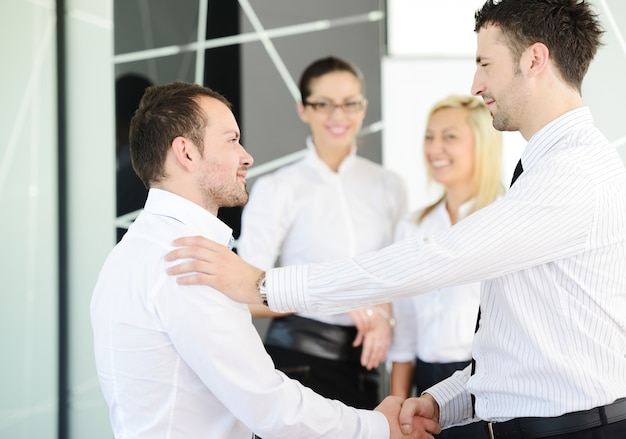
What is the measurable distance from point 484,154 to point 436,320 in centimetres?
67

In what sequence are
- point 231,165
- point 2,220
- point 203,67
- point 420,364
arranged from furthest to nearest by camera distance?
point 203,67, point 2,220, point 420,364, point 231,165

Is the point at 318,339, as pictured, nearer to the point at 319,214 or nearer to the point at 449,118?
the point at 319,214

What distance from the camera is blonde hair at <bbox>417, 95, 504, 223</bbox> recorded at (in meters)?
3.05

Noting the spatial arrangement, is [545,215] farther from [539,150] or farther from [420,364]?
[420,364]

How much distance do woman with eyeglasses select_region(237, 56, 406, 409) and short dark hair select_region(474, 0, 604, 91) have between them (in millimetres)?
1366

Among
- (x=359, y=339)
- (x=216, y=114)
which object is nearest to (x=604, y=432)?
(x=216, y=114)

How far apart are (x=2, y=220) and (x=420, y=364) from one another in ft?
5.80

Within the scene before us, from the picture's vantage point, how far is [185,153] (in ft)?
6.47

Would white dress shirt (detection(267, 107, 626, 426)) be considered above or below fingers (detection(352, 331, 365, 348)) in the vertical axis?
above

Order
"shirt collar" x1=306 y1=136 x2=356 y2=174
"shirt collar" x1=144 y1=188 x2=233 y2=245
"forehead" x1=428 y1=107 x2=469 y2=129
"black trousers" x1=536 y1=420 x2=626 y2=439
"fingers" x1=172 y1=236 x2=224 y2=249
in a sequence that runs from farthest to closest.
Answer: "shirt collar" x1=306 y1=136 x2=356 y2=174 → "forehead" x1=428 y1=107 x2=469 y2=129 → "shirt collar" x1=144 y1=188 x2=233 y2=245 → "fingers" x1=172 y1=236 x2=224 y2=249 → "black trousers" x1=536 y1=420 x2=626 y2=439

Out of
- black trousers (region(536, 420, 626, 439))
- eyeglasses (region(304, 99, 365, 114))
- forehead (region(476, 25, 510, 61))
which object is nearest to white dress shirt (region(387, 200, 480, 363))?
eyeglasses (region(304, 99, 365, 114))

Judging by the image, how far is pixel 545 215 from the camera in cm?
166

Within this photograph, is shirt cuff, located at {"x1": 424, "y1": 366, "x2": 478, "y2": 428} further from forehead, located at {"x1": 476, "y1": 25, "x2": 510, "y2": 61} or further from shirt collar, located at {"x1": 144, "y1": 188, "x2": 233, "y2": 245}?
forehead, located at {"x1": 476, "y1": 25, "x2": 510, "y2": 61}

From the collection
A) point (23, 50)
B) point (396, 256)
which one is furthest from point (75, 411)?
point (396, 256)
